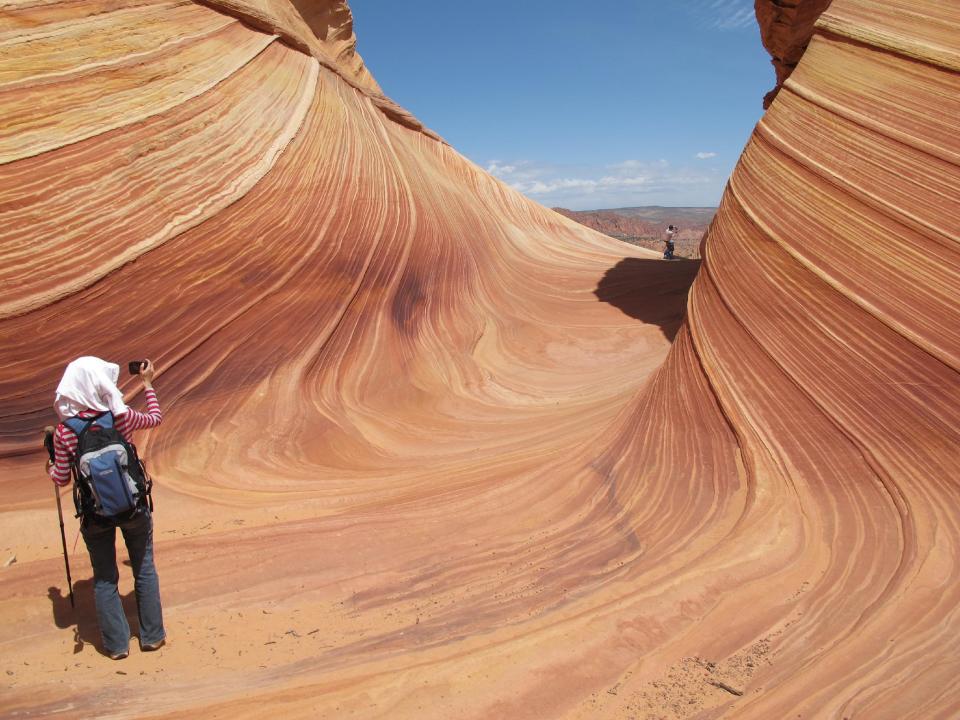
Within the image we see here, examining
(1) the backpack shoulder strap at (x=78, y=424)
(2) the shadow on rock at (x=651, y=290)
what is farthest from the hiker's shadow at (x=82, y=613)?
(2) the shadow on rock at (x=651, y=290)

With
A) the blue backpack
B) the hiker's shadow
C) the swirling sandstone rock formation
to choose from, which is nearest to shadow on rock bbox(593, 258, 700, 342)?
the swirling sandstone rock formation

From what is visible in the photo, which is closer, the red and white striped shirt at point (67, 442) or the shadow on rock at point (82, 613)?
the red and white striped shirt at point (67, 442)

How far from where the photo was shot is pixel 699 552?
10.2 feet

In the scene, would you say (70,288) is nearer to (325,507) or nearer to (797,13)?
(325,507)

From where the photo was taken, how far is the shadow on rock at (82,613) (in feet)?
9.12

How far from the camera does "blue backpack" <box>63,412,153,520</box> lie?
2.52 metres

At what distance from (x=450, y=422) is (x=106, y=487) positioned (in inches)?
130

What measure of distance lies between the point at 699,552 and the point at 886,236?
1824 mm

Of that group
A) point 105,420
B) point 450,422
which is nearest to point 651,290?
point 450,422

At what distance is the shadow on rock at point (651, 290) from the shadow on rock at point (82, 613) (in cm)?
602

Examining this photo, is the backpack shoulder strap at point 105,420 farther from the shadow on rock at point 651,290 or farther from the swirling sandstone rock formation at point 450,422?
the shadow on rock at point 651,290

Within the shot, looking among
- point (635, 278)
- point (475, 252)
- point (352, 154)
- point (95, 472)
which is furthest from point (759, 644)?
point (635, 278)

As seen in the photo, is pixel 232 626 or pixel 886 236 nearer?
pixel 232 626

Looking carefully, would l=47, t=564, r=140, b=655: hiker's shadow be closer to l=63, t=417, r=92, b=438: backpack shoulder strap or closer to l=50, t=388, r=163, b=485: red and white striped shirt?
l=50, t=388, r=163, b=485: red and white striped shirt
